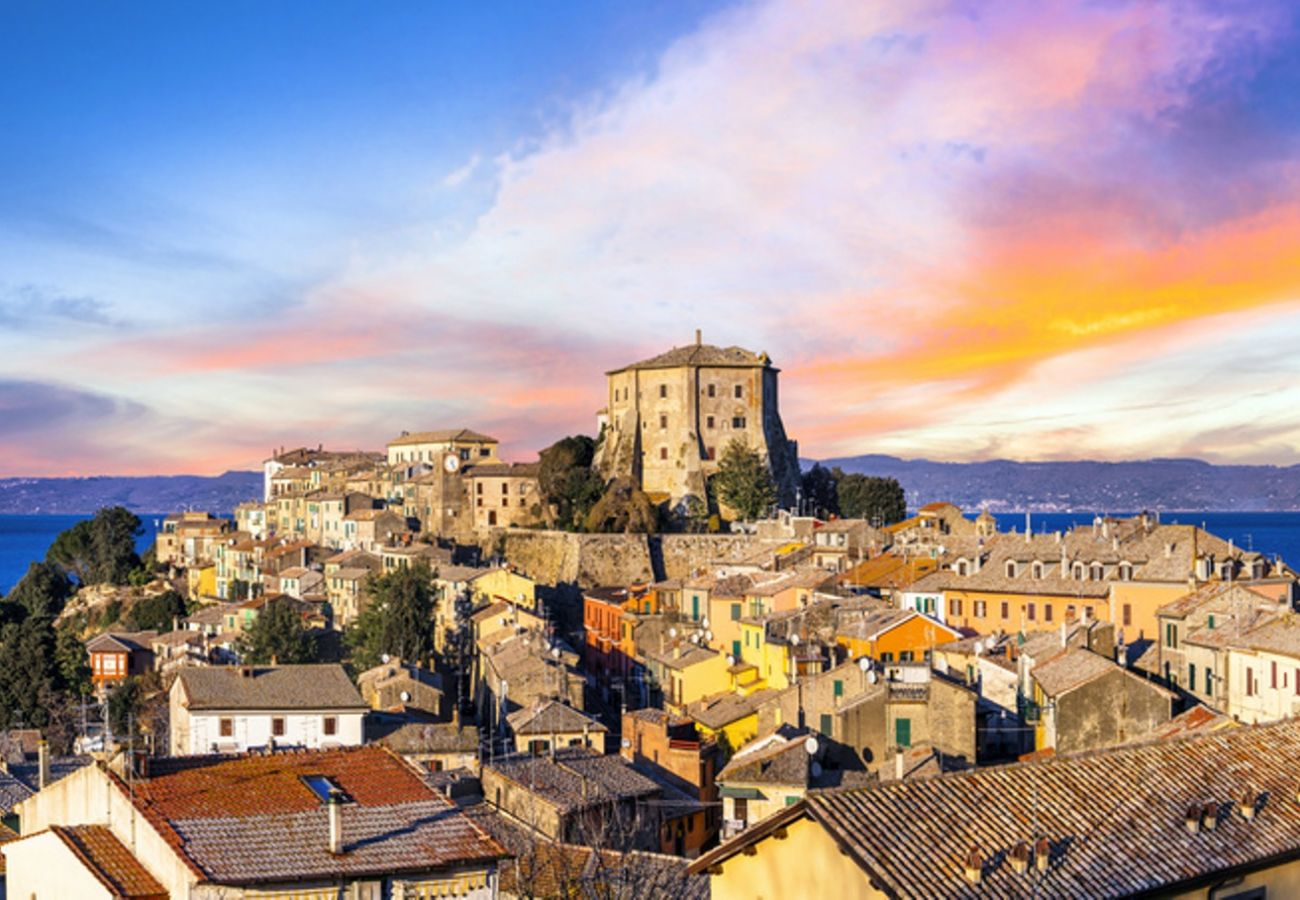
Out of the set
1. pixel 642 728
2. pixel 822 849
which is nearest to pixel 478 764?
pixel 642 728

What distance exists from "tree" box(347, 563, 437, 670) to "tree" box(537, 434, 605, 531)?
16.8 m

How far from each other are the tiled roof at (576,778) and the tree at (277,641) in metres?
27.0

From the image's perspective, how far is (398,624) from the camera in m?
59.0

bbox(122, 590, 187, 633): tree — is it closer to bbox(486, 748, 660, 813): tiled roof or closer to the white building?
the white building

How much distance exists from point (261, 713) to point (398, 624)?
1950 centimetres

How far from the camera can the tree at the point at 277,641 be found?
5878 centimetres

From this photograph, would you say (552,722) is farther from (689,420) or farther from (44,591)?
(44,591)

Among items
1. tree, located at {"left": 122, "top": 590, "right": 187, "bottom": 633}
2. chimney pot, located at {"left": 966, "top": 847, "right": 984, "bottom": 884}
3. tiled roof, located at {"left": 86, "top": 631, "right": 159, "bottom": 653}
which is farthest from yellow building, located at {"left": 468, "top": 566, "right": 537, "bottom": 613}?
chimney pot, located at {"left": 966, "top": 847, "right": 984, "bottom": 884}

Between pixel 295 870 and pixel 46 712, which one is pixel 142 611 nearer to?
pixel 46 712

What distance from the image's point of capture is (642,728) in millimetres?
37719

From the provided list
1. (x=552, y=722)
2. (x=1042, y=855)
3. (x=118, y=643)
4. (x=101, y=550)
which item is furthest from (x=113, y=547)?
(x=1042, y=855)

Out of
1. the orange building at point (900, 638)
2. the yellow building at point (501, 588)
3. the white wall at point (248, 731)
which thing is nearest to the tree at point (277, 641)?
the yellow building at point (501, 588)

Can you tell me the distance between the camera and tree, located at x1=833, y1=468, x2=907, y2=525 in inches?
3578

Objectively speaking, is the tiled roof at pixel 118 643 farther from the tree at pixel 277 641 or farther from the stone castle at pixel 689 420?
the stone castle at pixel 689 420
